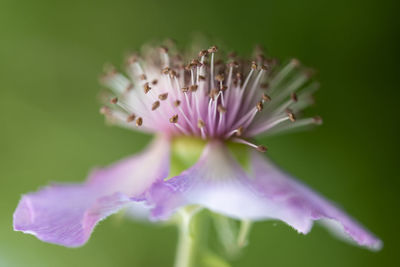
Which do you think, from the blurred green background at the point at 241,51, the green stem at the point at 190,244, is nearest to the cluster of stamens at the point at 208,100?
the green stem at the point at 190,244

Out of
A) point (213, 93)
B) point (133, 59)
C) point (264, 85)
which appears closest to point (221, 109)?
point (213, 93)

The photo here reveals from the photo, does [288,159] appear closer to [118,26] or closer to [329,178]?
[329,178]

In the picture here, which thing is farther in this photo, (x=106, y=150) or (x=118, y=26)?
(x=118, y=26)

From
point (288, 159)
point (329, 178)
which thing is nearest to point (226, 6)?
point (288, 159)

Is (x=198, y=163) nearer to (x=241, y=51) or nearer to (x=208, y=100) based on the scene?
(x=208, y=100)

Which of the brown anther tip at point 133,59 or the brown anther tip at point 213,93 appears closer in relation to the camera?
the brown anther tip at point 213,93

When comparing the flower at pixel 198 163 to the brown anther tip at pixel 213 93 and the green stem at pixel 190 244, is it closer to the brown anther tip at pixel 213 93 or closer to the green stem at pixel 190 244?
the brown anther tip at pixel 213 93
